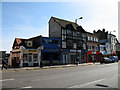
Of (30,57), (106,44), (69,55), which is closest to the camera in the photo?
(30,57)

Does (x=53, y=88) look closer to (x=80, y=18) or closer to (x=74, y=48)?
(x=80, y=18)

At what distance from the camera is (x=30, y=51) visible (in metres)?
24.3

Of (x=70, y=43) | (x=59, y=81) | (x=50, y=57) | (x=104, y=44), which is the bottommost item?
(x=59, y=81)

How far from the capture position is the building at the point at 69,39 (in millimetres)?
→ 30938

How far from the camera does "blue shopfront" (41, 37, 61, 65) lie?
2673cm

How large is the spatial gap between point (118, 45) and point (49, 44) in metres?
48.6

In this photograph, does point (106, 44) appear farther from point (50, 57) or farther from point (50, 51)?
point (50, 51)

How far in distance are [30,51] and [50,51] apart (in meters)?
4.89

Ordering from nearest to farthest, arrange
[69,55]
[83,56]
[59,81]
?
[59,81] < [69,55] < [83,56]

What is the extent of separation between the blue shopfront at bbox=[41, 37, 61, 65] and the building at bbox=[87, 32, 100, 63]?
12921mm

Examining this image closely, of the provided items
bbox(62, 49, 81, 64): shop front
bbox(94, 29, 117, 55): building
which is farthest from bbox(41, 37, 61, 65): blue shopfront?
bbox(94, 29, 117, 55): building

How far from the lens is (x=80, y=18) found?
1051 inches

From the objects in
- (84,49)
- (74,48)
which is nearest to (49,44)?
(74,48)

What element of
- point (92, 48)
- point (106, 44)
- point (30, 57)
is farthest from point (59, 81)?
point (106, 44)
